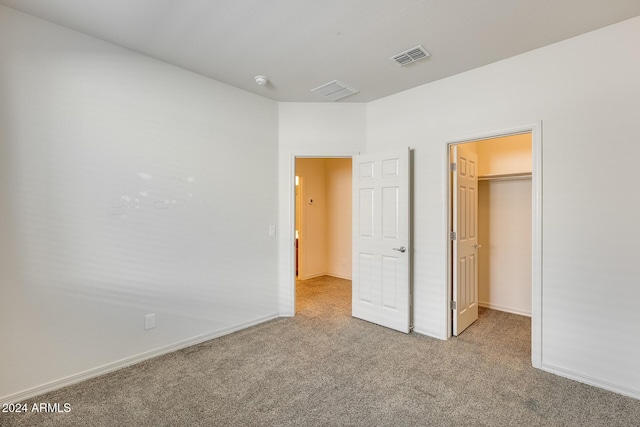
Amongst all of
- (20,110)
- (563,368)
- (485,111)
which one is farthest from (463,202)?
(20,110)

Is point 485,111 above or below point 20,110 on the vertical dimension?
above

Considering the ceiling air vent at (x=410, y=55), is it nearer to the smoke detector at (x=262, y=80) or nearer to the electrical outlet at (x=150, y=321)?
the smoke detector at (x=262, y=80)

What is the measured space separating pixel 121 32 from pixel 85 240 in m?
A: 1.66

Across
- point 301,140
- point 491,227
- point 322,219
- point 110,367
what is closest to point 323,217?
point 322,219

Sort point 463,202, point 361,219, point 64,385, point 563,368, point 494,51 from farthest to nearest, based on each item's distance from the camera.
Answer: point 361,219
point 463,202
point 494,51
point 563,368
point 64,385

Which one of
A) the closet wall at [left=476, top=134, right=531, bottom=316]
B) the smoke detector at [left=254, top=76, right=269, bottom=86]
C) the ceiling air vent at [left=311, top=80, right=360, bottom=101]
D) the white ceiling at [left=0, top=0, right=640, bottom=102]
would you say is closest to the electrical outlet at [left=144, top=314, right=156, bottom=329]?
the white ceiling at [left=0, top=0, right=640, bottom=102]

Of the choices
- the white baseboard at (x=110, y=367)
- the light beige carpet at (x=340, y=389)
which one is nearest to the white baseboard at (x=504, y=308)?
the light beige carpet at (x=340, y=389)

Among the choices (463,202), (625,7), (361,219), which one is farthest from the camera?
(361,219)

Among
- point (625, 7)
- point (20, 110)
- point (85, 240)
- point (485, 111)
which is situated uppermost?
point (625, 7)

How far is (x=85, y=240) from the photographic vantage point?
2.38m

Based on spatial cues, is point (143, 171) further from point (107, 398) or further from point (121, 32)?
point (107, 398)

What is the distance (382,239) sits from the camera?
3.50 meters

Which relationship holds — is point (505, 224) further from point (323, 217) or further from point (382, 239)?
point (323, 217)

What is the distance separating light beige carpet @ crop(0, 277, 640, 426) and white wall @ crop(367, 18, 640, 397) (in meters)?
0.34
